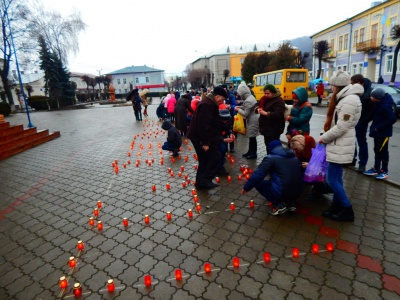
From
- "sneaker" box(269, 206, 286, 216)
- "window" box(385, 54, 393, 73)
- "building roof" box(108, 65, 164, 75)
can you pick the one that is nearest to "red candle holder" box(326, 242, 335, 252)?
"sneaker" box(269, 206, 286, 216)

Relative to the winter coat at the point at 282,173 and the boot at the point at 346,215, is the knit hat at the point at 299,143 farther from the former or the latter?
the boot at the point at 346,215

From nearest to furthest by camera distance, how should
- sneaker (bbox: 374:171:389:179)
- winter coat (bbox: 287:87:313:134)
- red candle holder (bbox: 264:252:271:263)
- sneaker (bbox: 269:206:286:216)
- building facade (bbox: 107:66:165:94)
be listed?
red candle holder (bbox: 264:252:271:263)
sneaker (bbox: 269:206:286:216)
winter coat (bbox: 287:87:313:134)
sneaker (bbox: 374:171:389:179)
building facade (bbox: 107:66:165:94)

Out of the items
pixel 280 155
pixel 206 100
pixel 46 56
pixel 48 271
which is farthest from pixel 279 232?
pixel 46 56

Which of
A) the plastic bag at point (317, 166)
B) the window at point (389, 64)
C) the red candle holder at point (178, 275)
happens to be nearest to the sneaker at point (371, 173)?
the plastic bag at point (317, 166)

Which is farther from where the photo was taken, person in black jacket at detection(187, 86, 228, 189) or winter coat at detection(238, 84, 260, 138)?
winter coat at detection(238, 84, 260, 138)

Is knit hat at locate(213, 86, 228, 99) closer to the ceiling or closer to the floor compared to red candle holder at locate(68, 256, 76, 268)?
closer to the ceiling

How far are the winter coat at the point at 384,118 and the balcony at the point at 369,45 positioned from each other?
29.9 metres

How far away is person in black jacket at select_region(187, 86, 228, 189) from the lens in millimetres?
4648

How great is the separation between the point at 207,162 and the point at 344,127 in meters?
2.55

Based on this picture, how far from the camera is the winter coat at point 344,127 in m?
3.37

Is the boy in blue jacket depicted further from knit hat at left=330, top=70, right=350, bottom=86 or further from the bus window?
the bus window

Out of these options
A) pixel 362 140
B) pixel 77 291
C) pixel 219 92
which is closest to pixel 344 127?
pixel 219 92

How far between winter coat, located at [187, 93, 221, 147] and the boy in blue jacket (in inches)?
123

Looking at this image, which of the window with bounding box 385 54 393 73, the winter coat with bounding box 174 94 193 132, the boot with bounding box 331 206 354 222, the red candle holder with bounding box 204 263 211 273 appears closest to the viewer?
the red candle holder with bounding box 204 263 211 273
